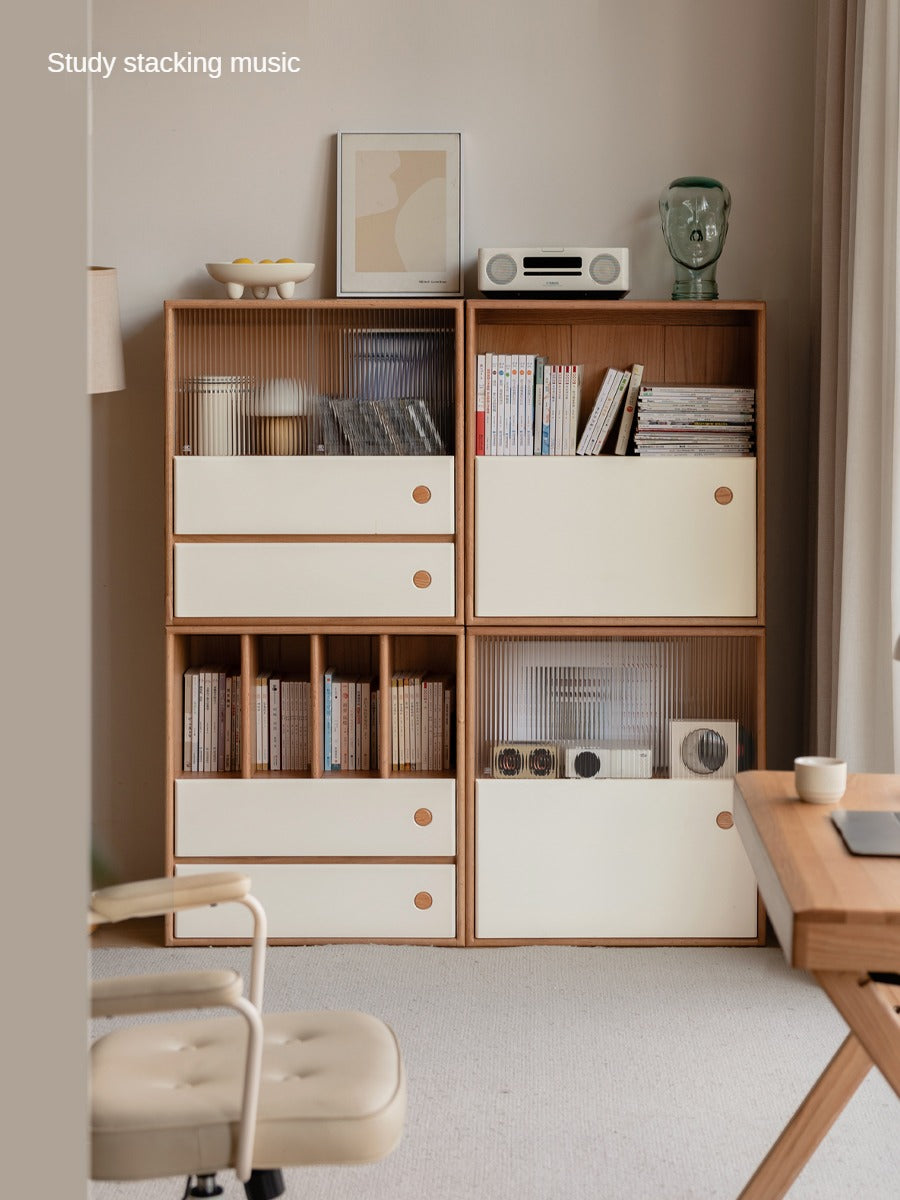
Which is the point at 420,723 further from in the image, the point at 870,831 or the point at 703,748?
the point at 870,831

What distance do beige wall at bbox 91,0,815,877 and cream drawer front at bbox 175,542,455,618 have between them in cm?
50

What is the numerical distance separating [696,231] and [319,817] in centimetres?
178

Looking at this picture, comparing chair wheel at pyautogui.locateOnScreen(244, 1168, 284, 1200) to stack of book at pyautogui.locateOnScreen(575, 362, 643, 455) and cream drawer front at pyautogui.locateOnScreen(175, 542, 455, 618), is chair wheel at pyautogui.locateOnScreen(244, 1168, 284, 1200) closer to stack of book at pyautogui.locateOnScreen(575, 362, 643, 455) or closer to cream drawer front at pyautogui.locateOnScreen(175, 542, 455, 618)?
cream drawer front at pyautogui.locateOnScreen(175, 542, 455, 618)

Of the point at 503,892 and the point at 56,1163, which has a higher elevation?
the point at 56,1163

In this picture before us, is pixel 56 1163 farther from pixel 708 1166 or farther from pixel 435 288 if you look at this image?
pixel 435 288

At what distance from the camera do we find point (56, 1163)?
449mm

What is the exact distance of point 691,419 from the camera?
3006 mm

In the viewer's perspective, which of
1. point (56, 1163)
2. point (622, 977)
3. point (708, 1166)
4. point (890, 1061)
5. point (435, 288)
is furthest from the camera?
point (435, 288)

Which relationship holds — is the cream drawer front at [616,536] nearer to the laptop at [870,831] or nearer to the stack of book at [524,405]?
the stack of book at [524,405]

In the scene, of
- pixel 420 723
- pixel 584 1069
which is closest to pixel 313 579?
pixel 420 723

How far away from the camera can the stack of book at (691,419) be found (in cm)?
300

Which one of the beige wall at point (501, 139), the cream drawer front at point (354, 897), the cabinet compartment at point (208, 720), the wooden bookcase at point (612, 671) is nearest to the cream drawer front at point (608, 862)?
the wooden bookcase at point (612, 671)

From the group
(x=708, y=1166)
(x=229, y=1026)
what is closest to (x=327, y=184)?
(x=229, y=1026)

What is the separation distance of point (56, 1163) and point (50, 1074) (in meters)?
0.03
